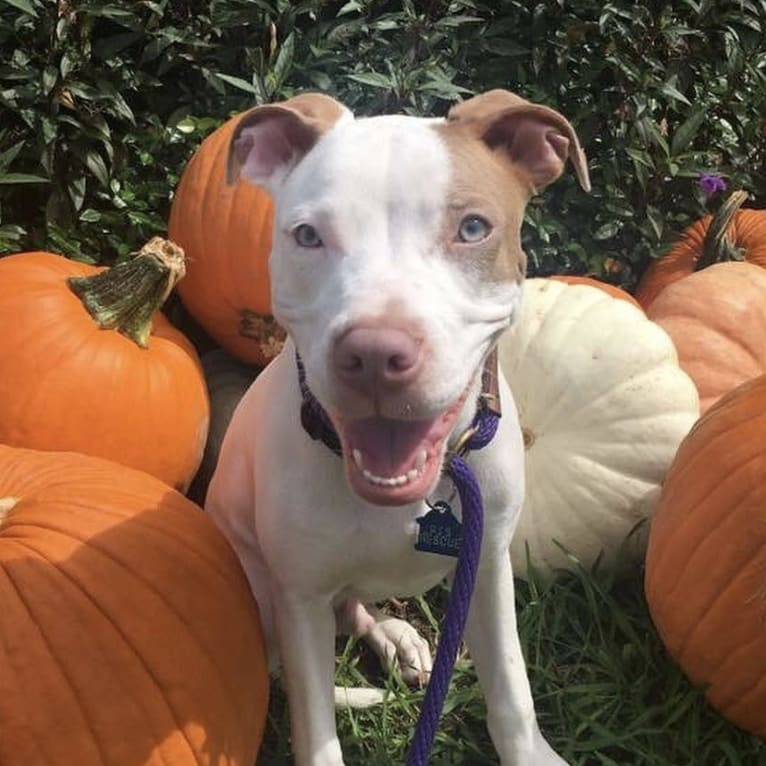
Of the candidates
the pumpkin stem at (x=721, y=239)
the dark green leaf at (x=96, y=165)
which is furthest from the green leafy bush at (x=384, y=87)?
the pumpkin stem at (x=721, y=239)

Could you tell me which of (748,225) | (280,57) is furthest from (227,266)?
(748,225)

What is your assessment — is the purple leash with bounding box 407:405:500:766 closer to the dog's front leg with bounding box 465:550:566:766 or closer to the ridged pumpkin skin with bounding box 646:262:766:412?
the dog's front leg with bounding box 465:550:566:766

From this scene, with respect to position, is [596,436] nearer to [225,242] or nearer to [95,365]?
[225,242]

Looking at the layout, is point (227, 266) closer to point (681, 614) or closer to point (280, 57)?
point (280, 57)

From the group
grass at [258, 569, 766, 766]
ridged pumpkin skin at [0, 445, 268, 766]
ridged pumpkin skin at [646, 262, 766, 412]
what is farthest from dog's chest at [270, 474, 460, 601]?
ridged pumpkin skin at [646, 262, 766, 412]

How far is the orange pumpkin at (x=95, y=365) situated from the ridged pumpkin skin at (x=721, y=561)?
1.39 metres

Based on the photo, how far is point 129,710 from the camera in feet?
7.07

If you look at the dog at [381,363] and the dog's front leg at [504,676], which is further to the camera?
the dog's front leg at [504,676]

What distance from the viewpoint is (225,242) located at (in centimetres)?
332

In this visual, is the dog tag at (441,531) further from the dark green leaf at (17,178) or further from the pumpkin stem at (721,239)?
the pumpkin stem at (721,239)

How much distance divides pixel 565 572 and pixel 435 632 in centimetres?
41

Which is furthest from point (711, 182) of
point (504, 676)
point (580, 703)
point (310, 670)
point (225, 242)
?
point (310, 670)

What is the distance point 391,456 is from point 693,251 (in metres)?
2.46

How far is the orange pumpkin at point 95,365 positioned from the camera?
297 centimetres
